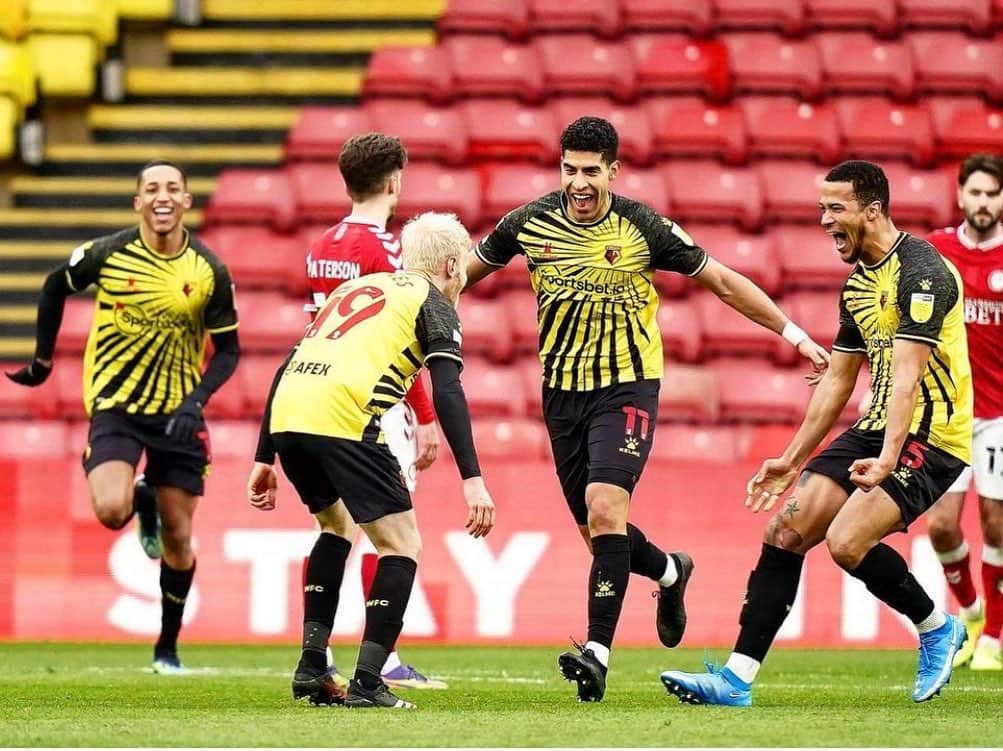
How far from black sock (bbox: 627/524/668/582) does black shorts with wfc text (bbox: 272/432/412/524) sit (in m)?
1.26

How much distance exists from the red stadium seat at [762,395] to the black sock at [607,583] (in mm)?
5909

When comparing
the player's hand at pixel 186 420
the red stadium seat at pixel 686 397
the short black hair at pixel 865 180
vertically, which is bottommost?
the player's hand at pixel 186 420

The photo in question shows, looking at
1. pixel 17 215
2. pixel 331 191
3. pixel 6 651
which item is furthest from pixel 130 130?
pixel 6 651

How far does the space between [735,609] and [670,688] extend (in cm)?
429

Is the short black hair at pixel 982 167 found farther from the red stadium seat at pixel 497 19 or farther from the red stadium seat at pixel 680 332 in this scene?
the red stadium seat at pixel 497 19

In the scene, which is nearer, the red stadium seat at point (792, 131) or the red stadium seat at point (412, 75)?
the red stadium seat at point (792, 131)

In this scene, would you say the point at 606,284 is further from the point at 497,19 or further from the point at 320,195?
the point at 497,19

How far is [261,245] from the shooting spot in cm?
1406

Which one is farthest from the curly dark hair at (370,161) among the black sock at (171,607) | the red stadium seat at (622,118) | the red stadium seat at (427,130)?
the red stadium seat at (427,130)

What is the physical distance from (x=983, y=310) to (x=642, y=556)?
2.81 meters

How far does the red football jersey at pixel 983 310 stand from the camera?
9.16 meters

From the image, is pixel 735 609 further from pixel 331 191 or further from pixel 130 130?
pixel 130 130

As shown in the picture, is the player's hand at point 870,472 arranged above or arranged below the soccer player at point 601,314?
below

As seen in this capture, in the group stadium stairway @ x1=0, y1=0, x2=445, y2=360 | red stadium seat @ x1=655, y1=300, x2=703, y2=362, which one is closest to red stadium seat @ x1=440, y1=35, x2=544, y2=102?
stadium stairway @ x1=0, y1=0, x2=445, y2=360
